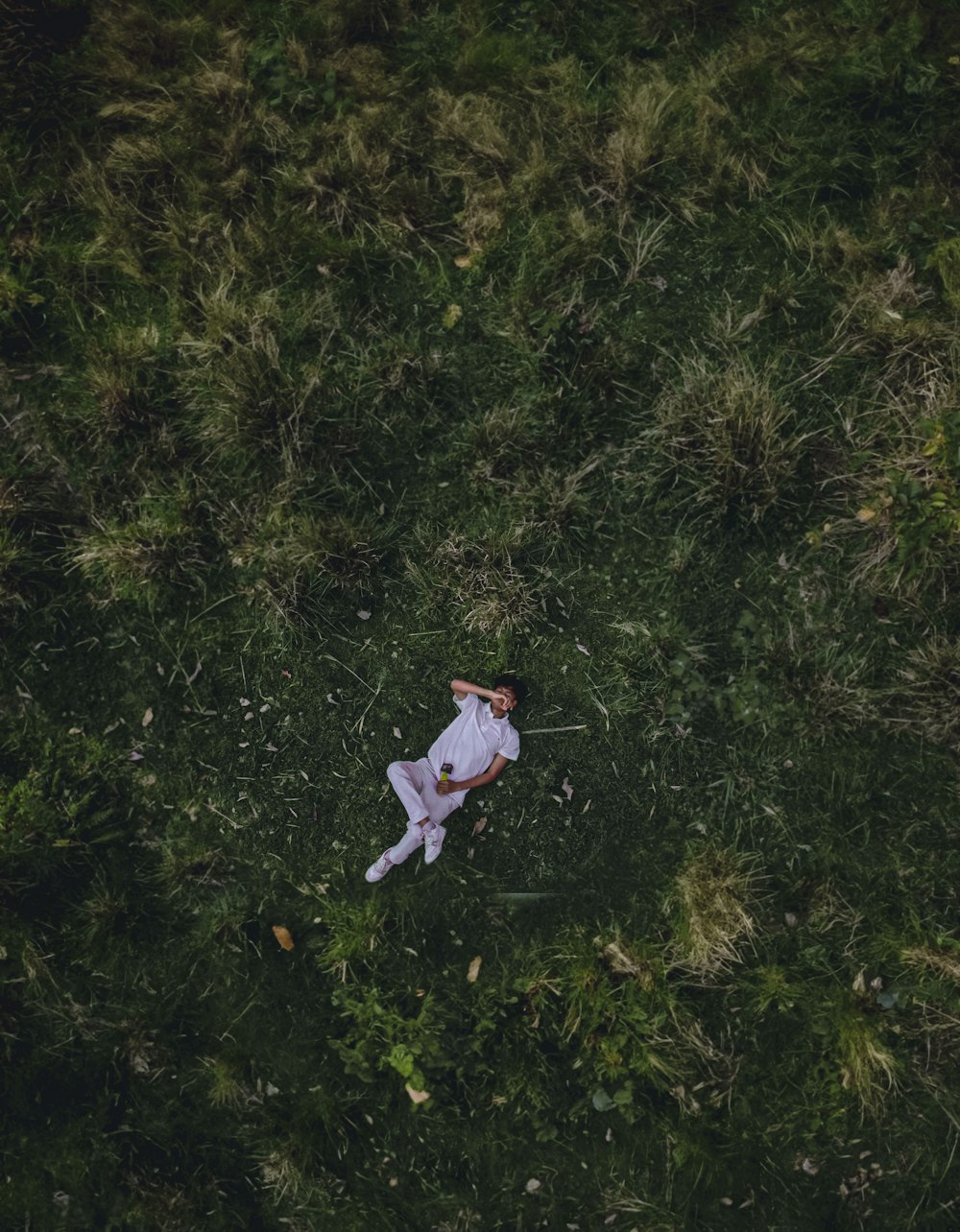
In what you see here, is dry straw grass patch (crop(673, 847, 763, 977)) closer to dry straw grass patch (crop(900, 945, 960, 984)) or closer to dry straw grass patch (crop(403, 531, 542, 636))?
dry straw grass patch (crop(900, 945, 960, 984))

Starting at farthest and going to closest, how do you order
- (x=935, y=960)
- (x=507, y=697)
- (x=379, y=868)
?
(x=379, y=868) < (x=507, y=697) < (x=935, y=960)

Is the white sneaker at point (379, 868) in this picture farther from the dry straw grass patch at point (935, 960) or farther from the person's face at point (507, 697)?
the dry straw grass patch at point (935, 960)

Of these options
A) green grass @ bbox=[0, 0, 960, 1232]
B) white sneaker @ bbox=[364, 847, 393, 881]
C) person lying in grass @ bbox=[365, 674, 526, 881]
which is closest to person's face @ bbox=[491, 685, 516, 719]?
person lying in grass @ bbox=[365, 674, 526, 881]

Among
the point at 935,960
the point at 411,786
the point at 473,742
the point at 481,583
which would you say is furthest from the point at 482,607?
the point at 935,960

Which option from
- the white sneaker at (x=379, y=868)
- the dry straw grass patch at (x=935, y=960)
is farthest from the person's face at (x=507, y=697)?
the dry straw grass patch at (x=935, y=960)

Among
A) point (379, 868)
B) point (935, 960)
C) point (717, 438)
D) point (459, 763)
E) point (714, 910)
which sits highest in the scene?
point (717, 438)

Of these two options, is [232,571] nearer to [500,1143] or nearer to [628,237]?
[628,237]

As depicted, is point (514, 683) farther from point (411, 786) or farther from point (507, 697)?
point (411, 786)
